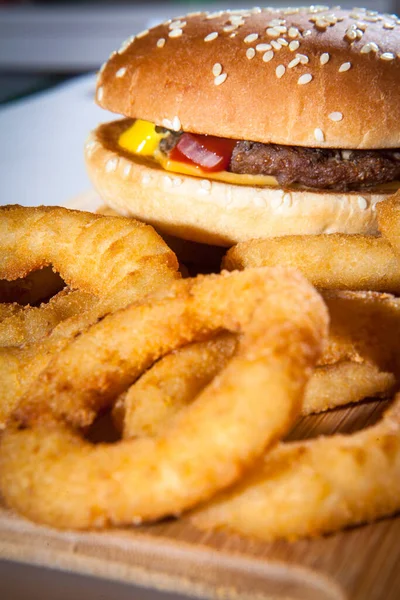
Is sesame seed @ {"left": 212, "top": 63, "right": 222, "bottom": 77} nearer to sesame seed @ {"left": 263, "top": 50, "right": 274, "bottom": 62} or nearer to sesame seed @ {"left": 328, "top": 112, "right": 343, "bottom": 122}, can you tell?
sesame seed @ {"left": 263, "top": 50, "right": 274, "bottom": 62}

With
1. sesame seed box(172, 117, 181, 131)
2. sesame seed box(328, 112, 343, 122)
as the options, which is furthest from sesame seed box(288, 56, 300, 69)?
sesame seed box(172, 117, 181, 131)

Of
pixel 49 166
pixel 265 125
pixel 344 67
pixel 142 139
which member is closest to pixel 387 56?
pixel 344 67

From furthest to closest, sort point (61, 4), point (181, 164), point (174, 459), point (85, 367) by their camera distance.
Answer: point (61, 4)
point (181, 164)
point (85, 367)
point (174, 459)

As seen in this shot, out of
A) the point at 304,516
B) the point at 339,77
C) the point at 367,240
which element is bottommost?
the point at 304,516

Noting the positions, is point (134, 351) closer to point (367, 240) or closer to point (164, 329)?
point (164, 329)

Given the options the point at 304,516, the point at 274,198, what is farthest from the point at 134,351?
the point at 274,198
